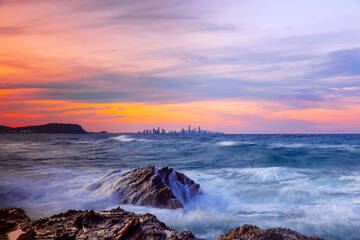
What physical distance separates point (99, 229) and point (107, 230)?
0.11 meters

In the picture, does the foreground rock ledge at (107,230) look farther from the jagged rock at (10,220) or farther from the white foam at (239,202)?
the white foam at (239,202)

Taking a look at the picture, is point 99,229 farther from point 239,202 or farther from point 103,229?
point 239,202

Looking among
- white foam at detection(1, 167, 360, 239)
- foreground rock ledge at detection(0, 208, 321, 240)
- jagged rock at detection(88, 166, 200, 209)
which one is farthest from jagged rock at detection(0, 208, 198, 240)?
jagged rock at detection(88, 166, 200, 209)

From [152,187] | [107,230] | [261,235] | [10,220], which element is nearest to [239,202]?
[152,187]

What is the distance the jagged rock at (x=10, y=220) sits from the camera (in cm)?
325

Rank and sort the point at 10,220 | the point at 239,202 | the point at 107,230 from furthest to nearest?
the point at 239,202 → the point at 10,220 → the point at 107,230

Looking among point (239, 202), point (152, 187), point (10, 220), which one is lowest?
point (239, 202)

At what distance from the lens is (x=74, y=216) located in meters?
3.40

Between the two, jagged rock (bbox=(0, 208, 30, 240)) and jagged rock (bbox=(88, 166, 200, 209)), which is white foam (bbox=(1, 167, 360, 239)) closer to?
jagged rock (bbox=(88, 166, 200, 209))

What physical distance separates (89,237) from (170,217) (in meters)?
3.14

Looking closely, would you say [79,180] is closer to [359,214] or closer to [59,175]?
[59,175]

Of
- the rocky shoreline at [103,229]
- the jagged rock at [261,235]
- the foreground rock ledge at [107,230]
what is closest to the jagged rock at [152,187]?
the rocky shoreline at [103,229]

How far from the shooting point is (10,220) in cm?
351

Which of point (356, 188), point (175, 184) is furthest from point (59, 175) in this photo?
point (356, 188)
